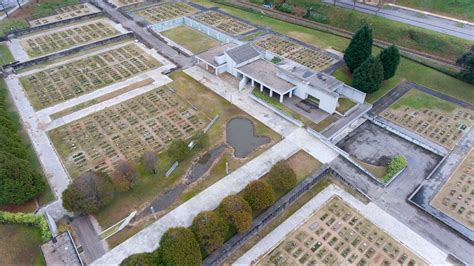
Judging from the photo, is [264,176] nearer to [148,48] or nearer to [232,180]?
[232,180]

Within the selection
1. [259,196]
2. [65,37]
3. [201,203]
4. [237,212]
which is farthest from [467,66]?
[65,37]

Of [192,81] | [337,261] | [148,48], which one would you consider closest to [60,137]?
[192,81]

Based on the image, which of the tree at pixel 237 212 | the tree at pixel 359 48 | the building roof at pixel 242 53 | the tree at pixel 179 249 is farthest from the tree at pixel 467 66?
the tree at pixel 179 249

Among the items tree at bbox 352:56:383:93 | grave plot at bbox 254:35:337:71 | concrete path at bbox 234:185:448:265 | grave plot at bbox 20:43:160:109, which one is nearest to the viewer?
concrete path at bbox 234:185:448:265

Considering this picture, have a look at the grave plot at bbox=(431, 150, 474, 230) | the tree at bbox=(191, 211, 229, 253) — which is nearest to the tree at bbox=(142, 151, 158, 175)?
the tree at bbox=(191, 211, 229, 253)

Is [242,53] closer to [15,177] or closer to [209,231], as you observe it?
[209,231]

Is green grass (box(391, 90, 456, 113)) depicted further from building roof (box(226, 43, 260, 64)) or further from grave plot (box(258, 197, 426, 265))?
building roof (box(226, 43, 260, 64))

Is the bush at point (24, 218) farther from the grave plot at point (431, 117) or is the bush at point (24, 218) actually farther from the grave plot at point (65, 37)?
the grave plot at point (431, 117)
